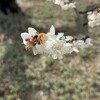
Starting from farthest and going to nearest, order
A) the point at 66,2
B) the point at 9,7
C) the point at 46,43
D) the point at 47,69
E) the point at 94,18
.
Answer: the point at 9,7
the point at 47,69
the point at 66,2
the point at 94,18
the point at 46,43

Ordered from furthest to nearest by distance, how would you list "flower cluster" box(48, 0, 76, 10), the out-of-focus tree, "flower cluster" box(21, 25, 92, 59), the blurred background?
the out-of-focus tree, the blurred background, "flower cluster" box(48, 0, 76, 10), "flower cluster" box(21, 25, 92, 59)

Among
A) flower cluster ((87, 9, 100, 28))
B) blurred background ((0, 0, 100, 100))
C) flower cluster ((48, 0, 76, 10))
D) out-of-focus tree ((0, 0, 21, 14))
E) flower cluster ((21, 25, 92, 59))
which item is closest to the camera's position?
flower cluster ((21, 25, 92, 59))

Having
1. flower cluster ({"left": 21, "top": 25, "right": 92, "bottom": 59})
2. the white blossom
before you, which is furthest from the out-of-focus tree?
flower cluster ({"left": 21, "top": 25, "right": 92, "bottom": 59})

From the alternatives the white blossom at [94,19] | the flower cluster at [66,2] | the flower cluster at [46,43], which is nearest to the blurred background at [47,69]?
the flower cluster at [66,2]

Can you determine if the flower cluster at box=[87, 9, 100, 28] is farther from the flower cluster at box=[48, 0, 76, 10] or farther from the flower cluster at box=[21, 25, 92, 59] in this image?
the flower cluster at box=[21, 25, 92, 59]

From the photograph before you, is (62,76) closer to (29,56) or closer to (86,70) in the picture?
(86,70)

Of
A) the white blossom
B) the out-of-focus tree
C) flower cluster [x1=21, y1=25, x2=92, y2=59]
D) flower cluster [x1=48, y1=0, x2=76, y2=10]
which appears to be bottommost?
flower cluster [x1=21, y1=25, x2=92, y2=59]

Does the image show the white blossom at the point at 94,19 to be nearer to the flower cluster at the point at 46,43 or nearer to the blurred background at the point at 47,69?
the flower cluster at the point at 46,43

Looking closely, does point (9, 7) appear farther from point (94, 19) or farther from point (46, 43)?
point (46, 43)

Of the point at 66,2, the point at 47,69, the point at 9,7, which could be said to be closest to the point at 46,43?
the point at 66,2
